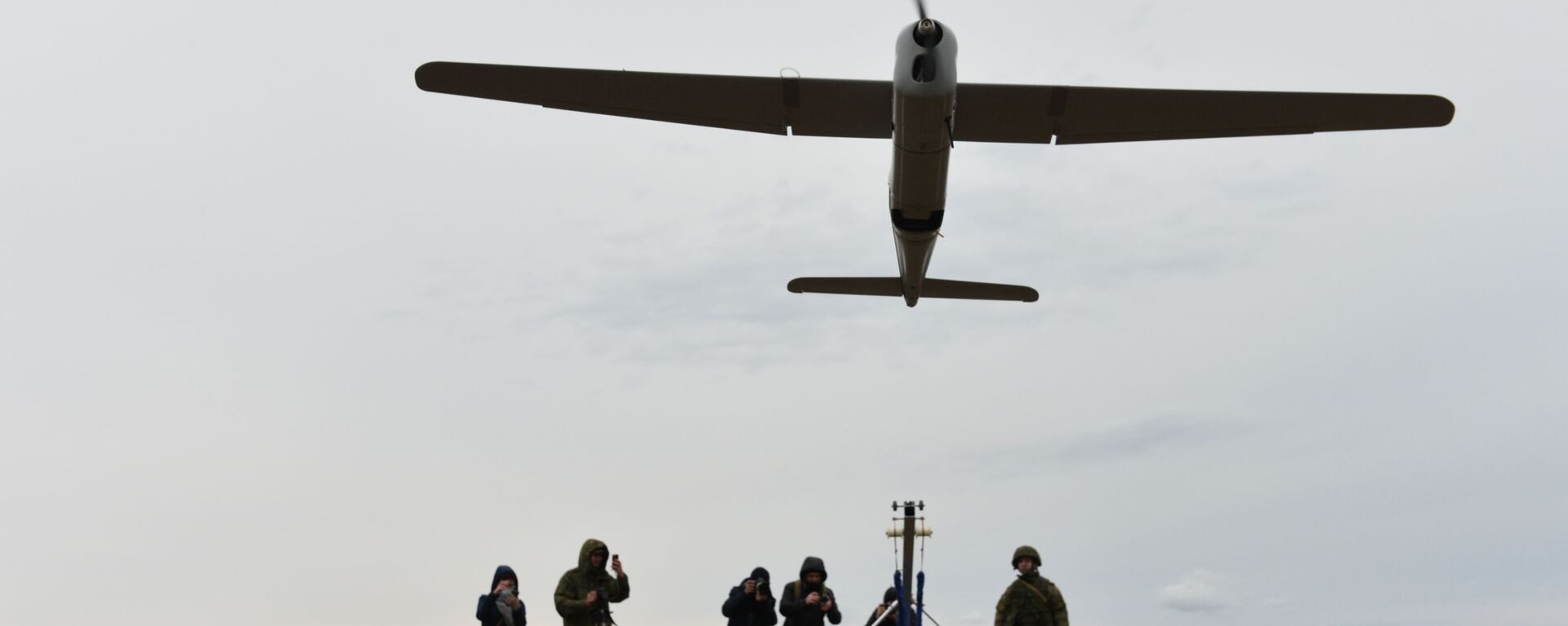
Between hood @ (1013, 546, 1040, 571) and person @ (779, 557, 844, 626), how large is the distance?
222cm

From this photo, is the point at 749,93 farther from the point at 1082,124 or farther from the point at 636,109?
the point at 1082,124

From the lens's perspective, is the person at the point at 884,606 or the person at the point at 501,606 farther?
the person at the point at 884,606

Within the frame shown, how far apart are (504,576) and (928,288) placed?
49.2 feet

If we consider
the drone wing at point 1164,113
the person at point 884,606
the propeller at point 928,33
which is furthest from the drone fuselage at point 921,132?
the person at point 884,606

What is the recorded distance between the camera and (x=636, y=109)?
2025cm

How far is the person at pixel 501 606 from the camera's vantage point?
10.4 meters

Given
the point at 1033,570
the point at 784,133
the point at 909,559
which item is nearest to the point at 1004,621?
the point at 1033,570

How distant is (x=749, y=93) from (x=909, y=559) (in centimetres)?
859

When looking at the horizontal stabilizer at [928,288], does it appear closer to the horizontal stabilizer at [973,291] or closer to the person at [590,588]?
the horizontal stabilizer at [973,291]

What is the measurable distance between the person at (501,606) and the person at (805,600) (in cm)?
286

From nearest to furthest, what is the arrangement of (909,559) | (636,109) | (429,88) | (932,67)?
1. (909,559)
2. (932,67)
3. (429,88)
4. (636,109)

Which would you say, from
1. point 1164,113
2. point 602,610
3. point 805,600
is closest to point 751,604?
point 805,600

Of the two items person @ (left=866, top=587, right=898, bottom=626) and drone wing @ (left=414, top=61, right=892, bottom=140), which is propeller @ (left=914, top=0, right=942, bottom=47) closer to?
drone wing @ (left=414, top=61, right=892, bottom=140)

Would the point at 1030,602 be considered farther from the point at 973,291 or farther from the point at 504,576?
the point at 973,291
